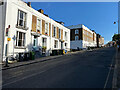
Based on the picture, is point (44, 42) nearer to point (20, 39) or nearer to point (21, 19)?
point (20, 39)

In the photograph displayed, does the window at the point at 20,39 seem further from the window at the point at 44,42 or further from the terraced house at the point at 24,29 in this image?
the window at the point at 44,42

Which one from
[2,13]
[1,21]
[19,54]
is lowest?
[19,54]

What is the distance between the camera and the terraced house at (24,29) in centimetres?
1080

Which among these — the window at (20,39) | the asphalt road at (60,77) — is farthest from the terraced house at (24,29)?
the asphalt road at (60,77)

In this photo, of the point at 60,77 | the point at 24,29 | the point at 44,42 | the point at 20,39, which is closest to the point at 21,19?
the point at 24,29

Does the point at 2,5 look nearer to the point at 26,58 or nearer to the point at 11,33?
the point at 11,33

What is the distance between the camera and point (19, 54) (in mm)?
11641

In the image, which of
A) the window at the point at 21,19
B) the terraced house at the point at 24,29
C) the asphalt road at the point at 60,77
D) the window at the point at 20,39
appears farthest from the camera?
the window at the point at 21,19

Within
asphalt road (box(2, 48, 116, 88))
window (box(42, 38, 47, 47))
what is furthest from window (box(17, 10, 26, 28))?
asphalt road (box(2, 48, 116, 88))

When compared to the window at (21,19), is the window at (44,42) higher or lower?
lower

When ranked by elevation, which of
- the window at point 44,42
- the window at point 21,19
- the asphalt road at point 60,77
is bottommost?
the asphalt road at point 60,77

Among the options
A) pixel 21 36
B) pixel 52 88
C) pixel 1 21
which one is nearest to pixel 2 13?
pixel 1 21

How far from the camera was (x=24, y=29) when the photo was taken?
13.0m

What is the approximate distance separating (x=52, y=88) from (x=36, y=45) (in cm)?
1233
